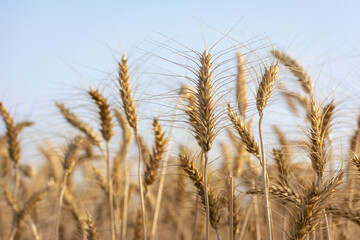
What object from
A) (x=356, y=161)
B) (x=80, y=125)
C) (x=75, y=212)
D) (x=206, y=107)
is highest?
(x=80, y=125)

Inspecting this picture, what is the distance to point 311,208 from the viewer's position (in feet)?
6.78

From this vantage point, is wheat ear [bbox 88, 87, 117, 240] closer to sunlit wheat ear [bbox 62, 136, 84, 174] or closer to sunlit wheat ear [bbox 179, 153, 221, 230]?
sunlit wheat ear [bbox 62, 136, 84, 174]

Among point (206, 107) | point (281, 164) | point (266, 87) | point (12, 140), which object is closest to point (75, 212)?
point (12, 140)

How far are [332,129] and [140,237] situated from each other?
211cm

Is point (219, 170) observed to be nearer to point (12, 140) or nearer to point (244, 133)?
point (244, 133)

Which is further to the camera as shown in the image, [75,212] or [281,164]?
[75,212]

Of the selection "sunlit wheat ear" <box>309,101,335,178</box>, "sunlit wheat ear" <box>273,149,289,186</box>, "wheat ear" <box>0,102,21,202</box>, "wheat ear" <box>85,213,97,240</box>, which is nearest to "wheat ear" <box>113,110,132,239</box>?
"wheat ear" <box>85,213,97,240</box>

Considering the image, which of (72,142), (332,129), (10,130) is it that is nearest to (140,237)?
(72,142)

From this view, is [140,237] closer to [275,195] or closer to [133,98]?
[133,98]

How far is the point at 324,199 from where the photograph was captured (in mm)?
2117

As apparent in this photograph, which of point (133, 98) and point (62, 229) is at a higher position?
point (133, 98)

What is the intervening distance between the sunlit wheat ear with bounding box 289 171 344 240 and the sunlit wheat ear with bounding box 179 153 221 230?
21.3 inches

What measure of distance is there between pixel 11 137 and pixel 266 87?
284cm

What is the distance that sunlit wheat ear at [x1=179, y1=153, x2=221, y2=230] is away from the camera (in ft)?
8.00
